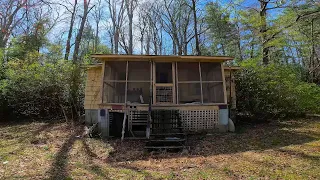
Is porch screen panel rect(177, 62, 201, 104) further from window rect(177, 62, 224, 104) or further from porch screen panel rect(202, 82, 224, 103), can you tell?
porch screen panel rect(202, 82, 224, 103)

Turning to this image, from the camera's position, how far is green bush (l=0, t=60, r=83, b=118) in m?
10.9

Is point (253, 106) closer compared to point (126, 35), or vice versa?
point (253, 106)

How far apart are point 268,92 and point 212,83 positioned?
309cm

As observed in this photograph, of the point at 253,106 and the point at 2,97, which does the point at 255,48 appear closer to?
the point at 253,106

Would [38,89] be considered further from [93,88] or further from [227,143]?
[227,143]

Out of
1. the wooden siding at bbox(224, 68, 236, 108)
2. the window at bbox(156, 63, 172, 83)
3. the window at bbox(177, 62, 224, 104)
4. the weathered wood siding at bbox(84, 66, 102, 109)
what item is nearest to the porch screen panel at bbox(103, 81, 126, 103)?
the window at bbox(156, 63, 172, 83)

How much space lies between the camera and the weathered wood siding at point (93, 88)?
9984 mm

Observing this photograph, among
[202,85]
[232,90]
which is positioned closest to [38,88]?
[202,85]

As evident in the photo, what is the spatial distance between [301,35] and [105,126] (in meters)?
14.4

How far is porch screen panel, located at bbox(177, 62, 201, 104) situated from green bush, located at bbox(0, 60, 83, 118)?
209 inches

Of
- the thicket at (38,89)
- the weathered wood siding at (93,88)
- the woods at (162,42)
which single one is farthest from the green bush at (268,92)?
the thicket at (38,89)

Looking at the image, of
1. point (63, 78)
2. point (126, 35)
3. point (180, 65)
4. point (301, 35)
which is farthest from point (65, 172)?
point (126, 35)

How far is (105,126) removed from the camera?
8031 millimetres

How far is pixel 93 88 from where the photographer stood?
10.1 meters
